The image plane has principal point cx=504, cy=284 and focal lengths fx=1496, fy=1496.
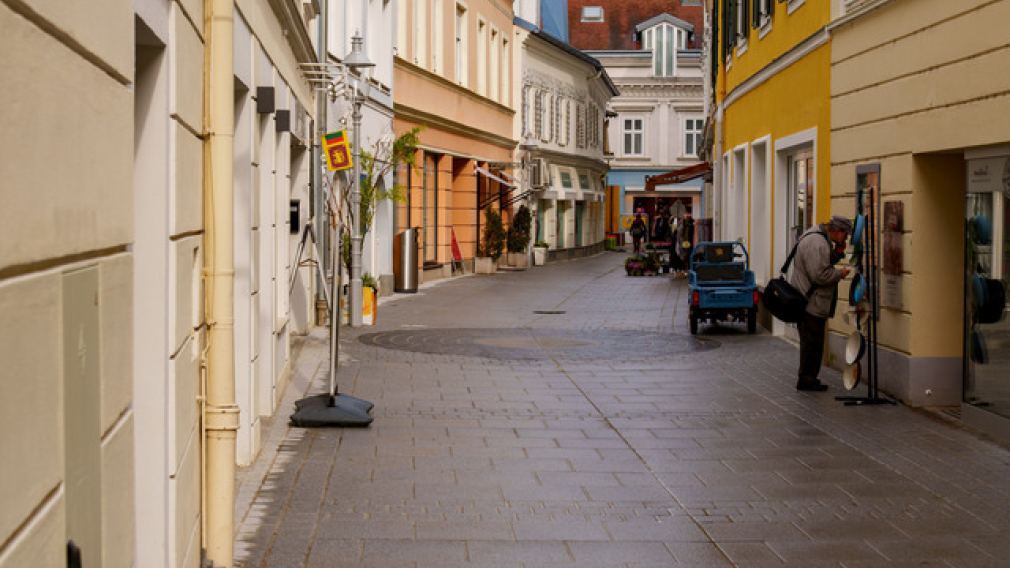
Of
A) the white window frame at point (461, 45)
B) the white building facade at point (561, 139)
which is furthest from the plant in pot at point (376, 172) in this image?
the white building facade at point (561, 139)

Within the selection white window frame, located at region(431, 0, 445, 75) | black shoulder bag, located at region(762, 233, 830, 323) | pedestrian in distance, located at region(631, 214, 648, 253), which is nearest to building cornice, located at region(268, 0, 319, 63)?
black shoulder bag, located at region(762, 233, 830, 323)

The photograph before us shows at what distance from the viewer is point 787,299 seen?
13812 millimetres

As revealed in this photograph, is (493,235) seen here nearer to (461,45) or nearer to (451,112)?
(451,112)

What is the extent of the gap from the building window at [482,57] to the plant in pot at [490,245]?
3.35m

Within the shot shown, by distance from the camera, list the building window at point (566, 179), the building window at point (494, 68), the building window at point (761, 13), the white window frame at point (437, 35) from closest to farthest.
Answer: the building window at point (761, 13) → the white window frame at point (437, 35) → the building window at point (494, 68) → the building window at point (566, 179)

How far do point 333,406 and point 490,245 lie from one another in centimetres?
2875

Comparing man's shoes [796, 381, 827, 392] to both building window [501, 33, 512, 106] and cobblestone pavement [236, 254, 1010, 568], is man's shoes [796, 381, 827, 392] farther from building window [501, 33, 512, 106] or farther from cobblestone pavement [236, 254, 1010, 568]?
building window [501, 33, 512, 106]

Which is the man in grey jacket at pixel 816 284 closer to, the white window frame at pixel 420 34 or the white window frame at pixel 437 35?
the white window frame at pixel 420 34

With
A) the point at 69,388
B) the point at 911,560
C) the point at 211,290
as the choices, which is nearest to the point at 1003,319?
the point at 911,560

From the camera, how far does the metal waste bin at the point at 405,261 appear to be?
92.2 ft

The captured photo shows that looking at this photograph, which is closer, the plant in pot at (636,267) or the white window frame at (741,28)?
the white window frame at (741,28)

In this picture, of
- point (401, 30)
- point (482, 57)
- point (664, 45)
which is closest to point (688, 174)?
point (482, 57)

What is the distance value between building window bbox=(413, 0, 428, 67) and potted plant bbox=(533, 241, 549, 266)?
51.2ft

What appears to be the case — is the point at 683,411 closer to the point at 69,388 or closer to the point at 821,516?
the point at 821,516
